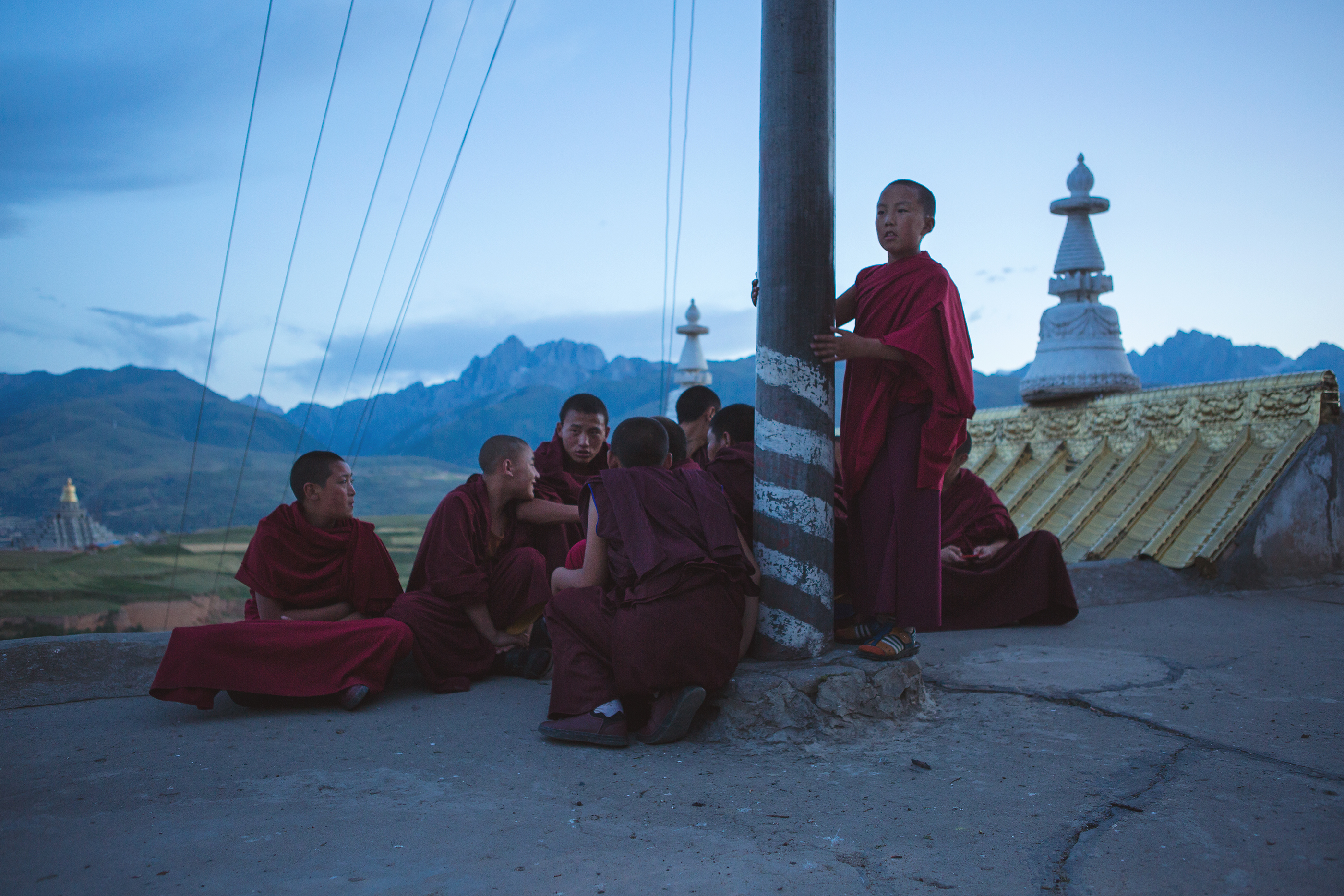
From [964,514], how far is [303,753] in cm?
355

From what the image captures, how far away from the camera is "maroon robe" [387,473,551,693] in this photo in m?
3.40

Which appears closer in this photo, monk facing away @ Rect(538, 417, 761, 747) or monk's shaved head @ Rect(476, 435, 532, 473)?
monk facing away @ Rect(538, 417, 761, 747)

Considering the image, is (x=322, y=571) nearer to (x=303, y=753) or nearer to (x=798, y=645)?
(x=303, y=753)

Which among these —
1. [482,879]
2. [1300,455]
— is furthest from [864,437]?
[1300,455]

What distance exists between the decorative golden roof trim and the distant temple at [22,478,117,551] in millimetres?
10972

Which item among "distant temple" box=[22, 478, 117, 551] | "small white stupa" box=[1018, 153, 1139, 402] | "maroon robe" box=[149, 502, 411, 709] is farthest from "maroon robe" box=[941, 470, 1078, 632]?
"distant temple" box=[22, 478, 117, 551]

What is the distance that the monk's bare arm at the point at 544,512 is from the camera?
3.79 m

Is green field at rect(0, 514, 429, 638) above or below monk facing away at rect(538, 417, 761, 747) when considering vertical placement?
below

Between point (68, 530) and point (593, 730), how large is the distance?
11.9 m

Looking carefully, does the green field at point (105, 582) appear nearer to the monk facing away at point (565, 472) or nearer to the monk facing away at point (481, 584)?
the monk facing away at point (565, 472)

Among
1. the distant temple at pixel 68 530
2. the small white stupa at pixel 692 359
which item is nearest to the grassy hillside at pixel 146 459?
the distant temple at pixel 68 530

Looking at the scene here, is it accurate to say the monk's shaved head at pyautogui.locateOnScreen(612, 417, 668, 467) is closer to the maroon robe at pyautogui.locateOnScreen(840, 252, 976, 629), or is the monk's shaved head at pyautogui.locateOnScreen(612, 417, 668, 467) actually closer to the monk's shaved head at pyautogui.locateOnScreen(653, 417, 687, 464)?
the monk's shaved head at pyautogui.locateOnScreen(653, 417, 687, 464)

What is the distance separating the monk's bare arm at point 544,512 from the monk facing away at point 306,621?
0.58 meters

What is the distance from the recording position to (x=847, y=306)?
3164 millimetres
